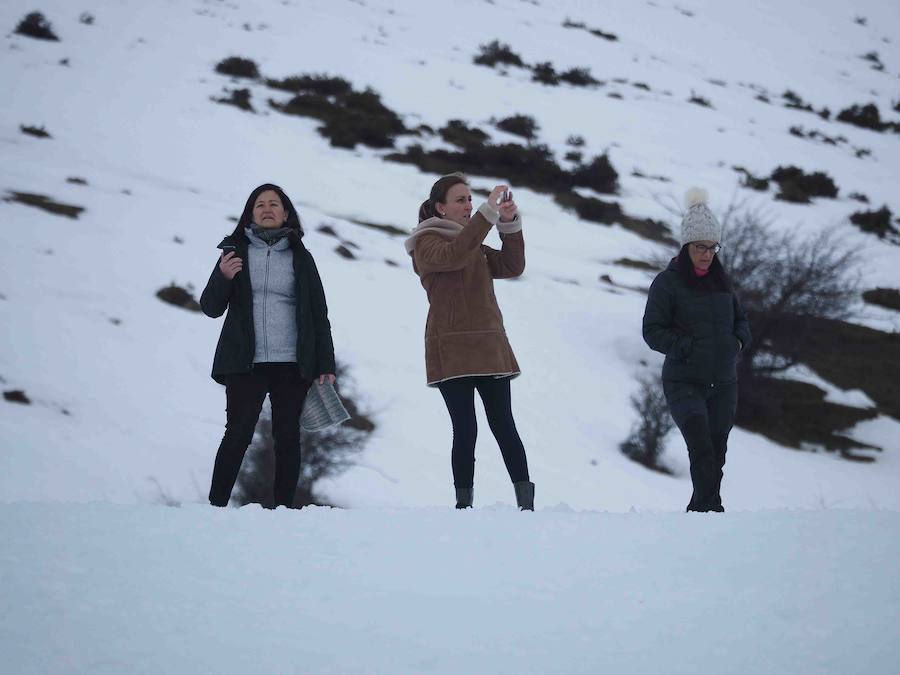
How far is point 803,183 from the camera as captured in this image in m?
18.8

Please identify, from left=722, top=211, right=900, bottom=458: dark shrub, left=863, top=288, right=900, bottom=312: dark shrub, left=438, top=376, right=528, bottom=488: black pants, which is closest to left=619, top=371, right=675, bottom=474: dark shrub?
left=722, top=211, right=900, bottom=458: dark shrub

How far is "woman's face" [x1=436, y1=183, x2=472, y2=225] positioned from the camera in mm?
3334

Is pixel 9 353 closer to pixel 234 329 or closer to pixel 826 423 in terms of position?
pixel 234 329

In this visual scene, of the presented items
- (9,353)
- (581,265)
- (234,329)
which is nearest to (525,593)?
(234,329)

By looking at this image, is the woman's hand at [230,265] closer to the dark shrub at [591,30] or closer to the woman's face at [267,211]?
the woman's face at [267,211]

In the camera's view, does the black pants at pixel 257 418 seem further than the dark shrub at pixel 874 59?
No

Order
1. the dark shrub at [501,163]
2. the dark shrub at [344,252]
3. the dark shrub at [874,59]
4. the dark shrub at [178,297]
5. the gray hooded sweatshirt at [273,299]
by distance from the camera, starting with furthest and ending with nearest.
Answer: the dark shrub at [874,59] → the dark shrub at [501,163] → the dark shrub at [344,252] → the dark shrub at [178,297] → the gray hooded sweatshirt at [273,299]

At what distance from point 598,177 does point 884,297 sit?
6.30 metres

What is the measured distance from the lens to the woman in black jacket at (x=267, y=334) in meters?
3.05

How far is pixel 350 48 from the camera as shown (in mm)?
23516

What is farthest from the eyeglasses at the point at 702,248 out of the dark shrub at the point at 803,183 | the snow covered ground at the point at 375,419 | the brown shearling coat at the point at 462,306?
the dark shrub at the point at 803,183

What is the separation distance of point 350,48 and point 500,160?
827 centimetres

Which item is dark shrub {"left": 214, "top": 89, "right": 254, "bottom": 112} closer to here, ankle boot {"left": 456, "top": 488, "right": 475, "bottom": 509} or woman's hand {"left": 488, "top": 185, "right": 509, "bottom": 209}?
woman's hand {"left": 488, "top": 185, "right": 509, "bottom": 209}

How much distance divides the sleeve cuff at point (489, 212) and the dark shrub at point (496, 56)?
22699 mm
